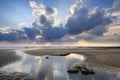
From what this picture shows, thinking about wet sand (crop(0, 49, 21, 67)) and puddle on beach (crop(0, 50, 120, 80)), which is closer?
puddle on beach (crop(0, 50, 120, 80))

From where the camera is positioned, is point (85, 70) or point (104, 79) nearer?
point (104, 79)

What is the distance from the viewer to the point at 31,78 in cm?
2597

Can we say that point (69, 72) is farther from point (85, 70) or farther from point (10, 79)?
point (10, 79)

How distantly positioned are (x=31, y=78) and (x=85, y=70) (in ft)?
34.3

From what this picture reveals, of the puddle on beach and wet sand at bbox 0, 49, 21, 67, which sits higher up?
wet sand at bbox 0, 49, 21, 67

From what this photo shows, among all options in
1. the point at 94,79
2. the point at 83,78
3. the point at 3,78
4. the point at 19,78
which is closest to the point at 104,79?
the point at 94,79

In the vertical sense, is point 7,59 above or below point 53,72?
above

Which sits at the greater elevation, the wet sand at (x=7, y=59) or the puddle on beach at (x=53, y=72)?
the wet sand at (x=7, y=59)

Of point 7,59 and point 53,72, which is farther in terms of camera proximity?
point 7,59

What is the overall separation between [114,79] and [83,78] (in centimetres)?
505

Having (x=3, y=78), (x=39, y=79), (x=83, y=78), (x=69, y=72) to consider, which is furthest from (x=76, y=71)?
(x=3, y=78)

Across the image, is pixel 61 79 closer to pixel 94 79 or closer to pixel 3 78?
pixel 94 79

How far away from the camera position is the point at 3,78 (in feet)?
82.5

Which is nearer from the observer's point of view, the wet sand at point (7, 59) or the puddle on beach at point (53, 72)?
the puddle on beach at point (53, 72)
